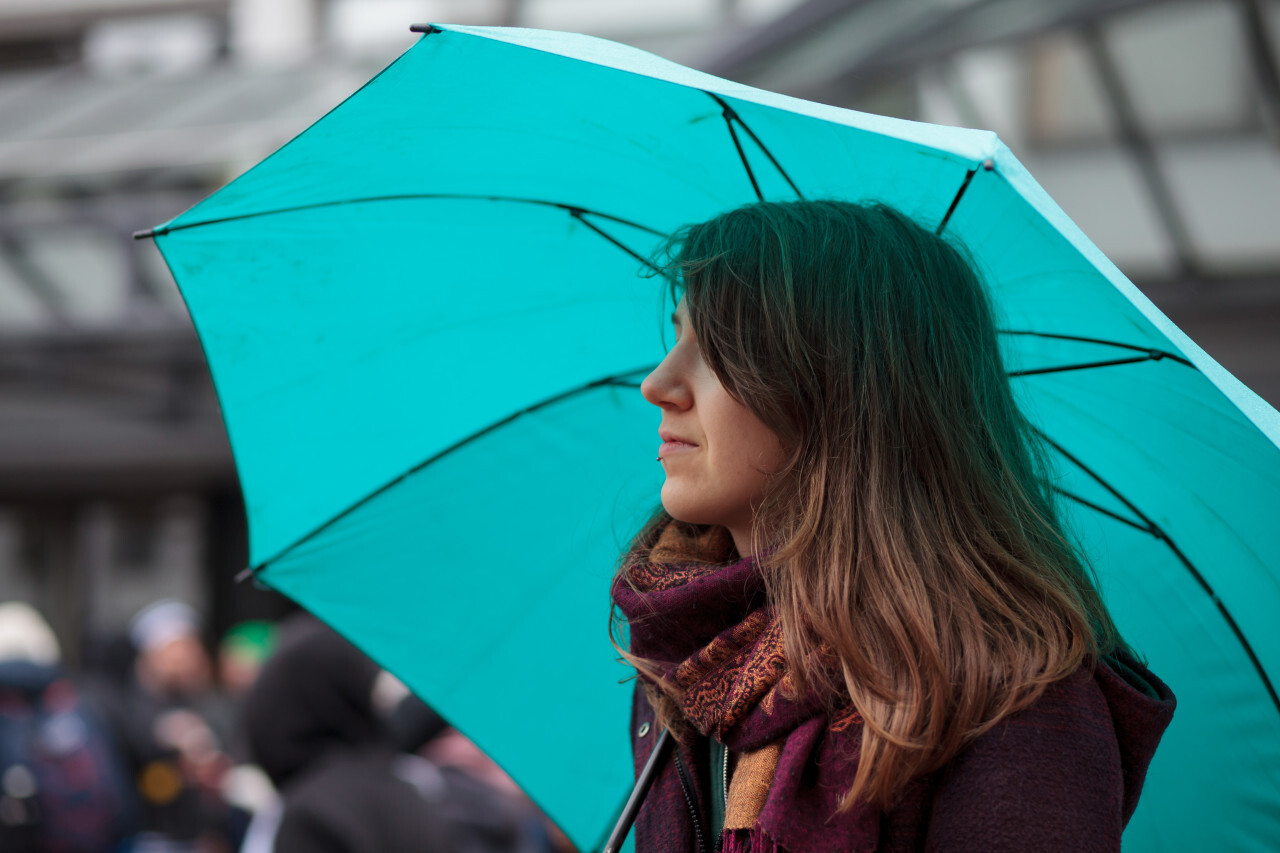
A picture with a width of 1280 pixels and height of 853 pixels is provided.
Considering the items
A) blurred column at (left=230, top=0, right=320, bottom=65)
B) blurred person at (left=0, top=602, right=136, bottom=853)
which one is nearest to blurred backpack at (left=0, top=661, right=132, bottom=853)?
blurred person at (left=0, top=602, right=136, bottom=853)

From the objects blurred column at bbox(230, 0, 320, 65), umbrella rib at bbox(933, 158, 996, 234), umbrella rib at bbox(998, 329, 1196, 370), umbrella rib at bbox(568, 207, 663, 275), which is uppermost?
blurred column at bbox(230, 0, 320, 65)

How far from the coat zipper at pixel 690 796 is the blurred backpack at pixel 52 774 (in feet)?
15.5

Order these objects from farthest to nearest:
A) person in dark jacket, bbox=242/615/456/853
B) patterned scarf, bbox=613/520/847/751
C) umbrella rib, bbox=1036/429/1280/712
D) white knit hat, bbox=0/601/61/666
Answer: white knit hat, bbox=0/601/61/666 < person in dark jacket, bbox=242/615/456/853 < umbrella rib, bbox=1036/429/1280/712 < patterned scarf, bbox=613/520/847/751

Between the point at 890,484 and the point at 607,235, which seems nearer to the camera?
the point at 890,484

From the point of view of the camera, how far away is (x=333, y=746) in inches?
126

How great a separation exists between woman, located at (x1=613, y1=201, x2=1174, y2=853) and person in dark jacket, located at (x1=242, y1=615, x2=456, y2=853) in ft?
5.33

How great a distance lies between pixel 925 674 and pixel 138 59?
20.3 meters

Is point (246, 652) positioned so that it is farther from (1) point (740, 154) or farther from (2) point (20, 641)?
(1) point (740, 154)

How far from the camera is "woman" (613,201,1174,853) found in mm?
1191

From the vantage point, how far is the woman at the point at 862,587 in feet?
3.91

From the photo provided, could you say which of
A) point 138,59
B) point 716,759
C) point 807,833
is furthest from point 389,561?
point 138,59

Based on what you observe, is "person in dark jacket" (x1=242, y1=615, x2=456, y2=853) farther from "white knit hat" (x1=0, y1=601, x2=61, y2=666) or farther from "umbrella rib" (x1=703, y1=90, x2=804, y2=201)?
"white knit hat" (x1=0, y1=601, x2=61, y2=666)

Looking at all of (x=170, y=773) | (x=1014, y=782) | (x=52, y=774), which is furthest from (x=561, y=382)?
(x=170, y=773)

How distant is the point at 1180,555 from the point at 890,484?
68 cm
